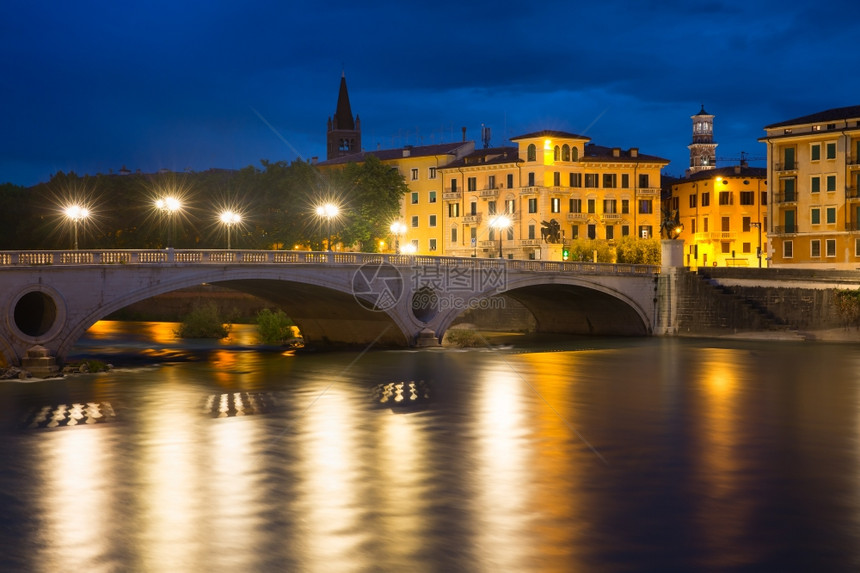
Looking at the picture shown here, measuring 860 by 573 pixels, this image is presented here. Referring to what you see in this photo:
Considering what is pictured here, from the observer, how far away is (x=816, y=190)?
7188cm

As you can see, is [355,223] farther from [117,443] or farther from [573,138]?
[117,443]

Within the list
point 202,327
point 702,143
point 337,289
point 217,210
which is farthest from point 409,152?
point 702,143

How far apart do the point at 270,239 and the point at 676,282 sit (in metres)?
29.5

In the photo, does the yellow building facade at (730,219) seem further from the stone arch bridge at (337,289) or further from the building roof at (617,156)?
the stone arch bridge at (337,289)

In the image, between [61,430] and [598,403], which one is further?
[598,403]

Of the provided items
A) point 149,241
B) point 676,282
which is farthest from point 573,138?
point 149,241

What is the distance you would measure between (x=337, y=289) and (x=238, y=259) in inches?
233

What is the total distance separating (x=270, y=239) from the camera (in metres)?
75.4

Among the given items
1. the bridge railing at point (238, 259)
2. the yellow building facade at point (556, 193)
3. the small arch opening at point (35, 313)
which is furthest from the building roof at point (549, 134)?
the small arch opening at point (35, 313)

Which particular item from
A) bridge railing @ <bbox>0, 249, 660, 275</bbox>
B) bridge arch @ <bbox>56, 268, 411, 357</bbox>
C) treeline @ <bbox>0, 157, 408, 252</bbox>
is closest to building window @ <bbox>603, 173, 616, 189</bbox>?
treeline @ <bbox>0, 157, 408, 252</bbox>

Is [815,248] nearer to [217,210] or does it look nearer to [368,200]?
[368,200]

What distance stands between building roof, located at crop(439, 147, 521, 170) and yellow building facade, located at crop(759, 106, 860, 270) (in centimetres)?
2335

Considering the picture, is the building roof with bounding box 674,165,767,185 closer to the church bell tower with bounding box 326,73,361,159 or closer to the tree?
the tree

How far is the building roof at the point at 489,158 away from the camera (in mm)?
90250
